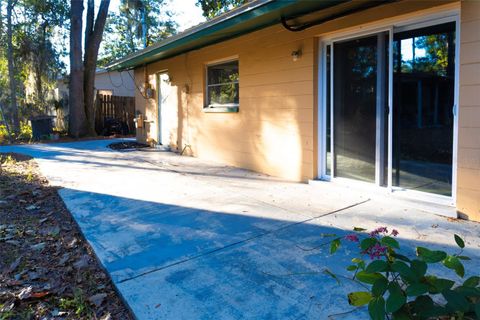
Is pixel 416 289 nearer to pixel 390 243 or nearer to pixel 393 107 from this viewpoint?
pixel 390 243

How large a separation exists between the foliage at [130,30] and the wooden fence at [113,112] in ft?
32.3

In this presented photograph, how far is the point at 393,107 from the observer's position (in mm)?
4367

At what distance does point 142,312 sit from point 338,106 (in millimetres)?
3771

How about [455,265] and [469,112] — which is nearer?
[455,265]

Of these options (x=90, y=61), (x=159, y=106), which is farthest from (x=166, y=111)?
(x=90, y=61)

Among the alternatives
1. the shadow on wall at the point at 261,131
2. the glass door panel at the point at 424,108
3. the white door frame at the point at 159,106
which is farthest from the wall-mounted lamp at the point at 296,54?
the white door frame at the point at 159,106

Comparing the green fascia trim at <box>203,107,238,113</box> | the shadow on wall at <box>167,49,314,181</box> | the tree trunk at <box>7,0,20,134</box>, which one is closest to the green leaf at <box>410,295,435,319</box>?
the shadow on wall at <box>167,49,314,181</box>

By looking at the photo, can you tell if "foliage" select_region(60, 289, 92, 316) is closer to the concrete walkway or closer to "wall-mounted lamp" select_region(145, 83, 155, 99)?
the concrete walkway

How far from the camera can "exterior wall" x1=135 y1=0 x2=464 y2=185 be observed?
520 centimetres

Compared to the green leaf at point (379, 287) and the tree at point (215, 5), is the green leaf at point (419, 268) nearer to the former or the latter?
the green leaf at point (379, 287)

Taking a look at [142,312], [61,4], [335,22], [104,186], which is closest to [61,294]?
[142,312]

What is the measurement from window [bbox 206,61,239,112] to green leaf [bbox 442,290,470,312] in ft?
18.8

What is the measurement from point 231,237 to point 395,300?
6.31ft

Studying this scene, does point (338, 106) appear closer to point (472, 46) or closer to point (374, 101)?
point (374, 101)
